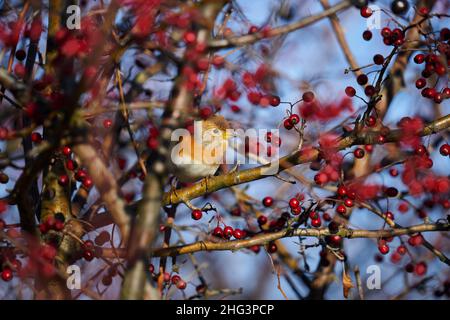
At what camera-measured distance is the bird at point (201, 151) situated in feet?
13.1

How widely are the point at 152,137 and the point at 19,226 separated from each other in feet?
2.66

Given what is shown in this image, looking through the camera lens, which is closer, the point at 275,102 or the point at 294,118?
the point at 294,118

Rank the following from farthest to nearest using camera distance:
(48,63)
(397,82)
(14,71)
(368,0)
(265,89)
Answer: (397,82), (368,0), (265,89), (48,63), (14,71)

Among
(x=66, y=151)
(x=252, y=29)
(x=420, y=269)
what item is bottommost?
(x=420, y=269)

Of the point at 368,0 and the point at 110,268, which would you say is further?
the point at 368,0

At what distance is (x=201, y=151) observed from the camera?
13.6 ft

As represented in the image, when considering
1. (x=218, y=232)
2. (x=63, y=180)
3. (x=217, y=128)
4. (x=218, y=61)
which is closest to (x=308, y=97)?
(x=218, y=61)

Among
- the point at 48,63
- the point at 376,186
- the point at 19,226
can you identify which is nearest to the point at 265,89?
the point at 376,186

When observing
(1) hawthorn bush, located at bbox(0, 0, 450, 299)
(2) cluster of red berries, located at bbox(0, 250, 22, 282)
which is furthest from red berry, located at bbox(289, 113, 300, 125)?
(2) cluster of red berries, located at bbox(0, 250, 22, 282)

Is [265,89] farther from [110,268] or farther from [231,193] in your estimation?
[110,268]

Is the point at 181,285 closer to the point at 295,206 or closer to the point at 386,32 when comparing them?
the point at 295,206

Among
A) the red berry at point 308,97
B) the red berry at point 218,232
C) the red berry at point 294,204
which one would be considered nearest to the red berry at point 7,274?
the red berry at point 218,232

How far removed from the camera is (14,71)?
3.30 meters

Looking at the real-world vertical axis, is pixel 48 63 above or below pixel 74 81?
above
